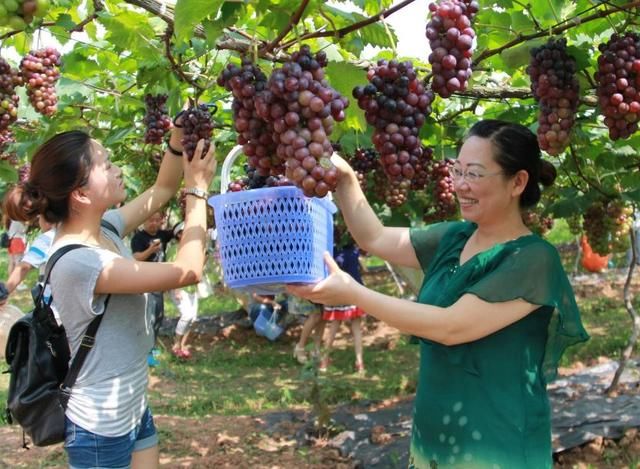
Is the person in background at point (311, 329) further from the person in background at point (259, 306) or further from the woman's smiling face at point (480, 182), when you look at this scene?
the woman's smiling face at point (480, 182)

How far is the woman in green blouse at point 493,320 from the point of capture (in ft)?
6.12

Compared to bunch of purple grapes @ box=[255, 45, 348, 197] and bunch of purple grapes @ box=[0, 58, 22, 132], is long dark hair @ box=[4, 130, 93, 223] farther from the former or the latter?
bunch of purple grapes @ box=[255, 45, 348, 197]

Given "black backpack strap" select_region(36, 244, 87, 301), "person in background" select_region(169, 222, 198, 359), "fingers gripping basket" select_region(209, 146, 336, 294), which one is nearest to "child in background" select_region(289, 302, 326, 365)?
"person in background" select_region(169, 222, 198, 359)

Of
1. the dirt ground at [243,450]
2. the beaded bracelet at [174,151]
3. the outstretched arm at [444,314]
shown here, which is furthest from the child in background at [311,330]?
the outstretched arm at [444,314]

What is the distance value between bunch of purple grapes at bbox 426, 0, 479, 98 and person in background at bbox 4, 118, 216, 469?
84 centimetres

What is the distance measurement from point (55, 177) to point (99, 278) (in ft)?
Result: 1.25

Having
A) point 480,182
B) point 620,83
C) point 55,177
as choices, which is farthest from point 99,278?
point 620,83

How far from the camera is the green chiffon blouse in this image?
1911 mm

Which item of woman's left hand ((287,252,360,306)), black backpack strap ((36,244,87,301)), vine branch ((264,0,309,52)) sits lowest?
woman's left hand ((287,252,360,306))

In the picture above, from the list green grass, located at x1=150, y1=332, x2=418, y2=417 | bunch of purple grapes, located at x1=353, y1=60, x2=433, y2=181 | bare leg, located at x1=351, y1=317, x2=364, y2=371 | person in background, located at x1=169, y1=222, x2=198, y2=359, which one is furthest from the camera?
person in background, located at x1=169, y1=222, x2=198, y2=359

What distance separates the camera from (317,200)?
1.78m

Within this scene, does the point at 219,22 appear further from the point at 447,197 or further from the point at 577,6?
the point at 447,197

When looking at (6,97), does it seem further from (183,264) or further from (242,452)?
(242,452)

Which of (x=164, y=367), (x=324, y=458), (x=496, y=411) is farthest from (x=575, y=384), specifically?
(x=164, y=367)
